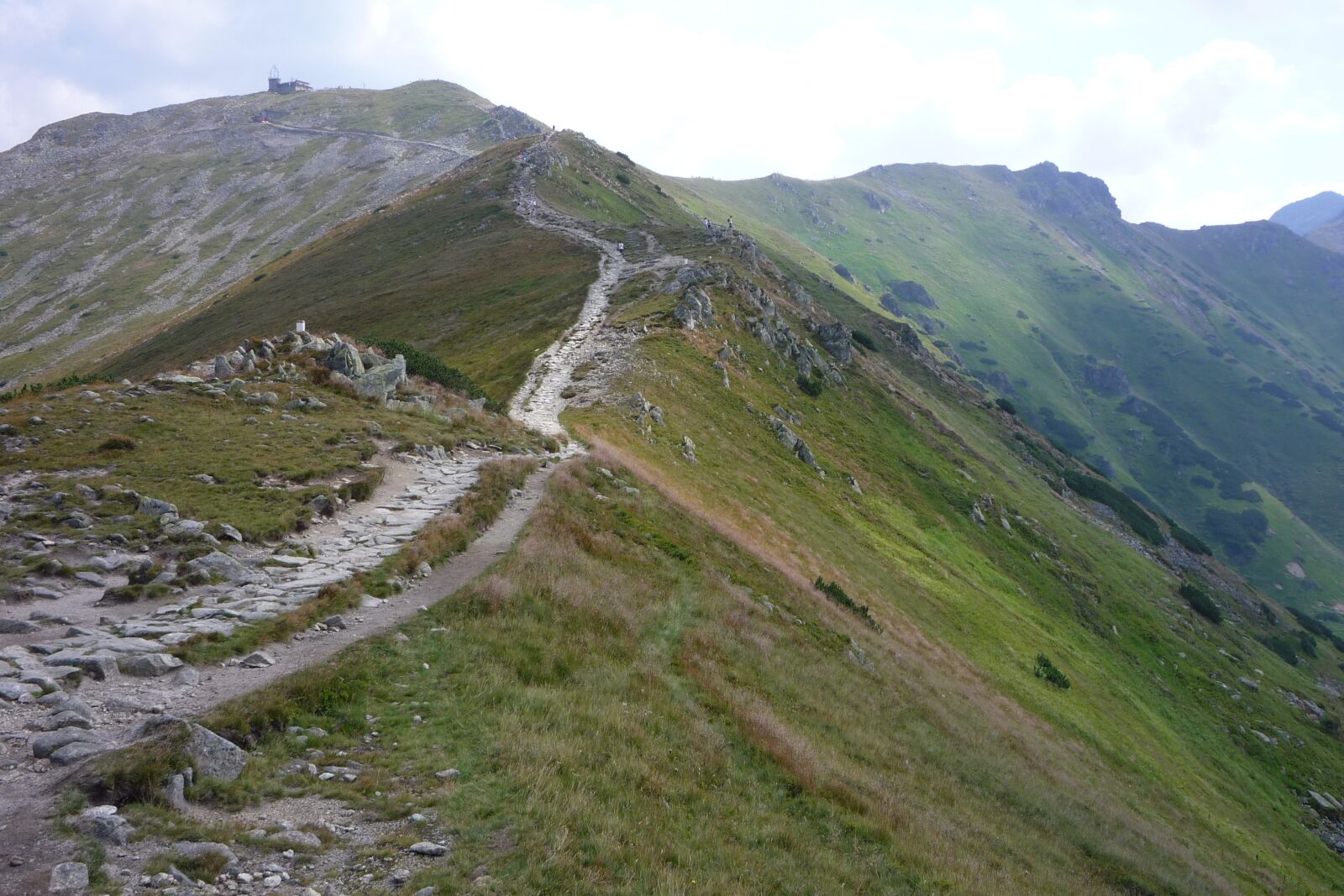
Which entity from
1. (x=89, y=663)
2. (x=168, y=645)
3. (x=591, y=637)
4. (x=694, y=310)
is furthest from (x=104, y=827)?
(x=694, y=310)

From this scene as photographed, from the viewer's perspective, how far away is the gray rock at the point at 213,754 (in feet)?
27.6

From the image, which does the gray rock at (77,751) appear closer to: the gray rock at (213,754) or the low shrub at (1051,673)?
the gray rock at (213,754)

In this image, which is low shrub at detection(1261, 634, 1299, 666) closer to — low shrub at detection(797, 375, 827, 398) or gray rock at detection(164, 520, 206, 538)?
low shrub at detection(797, 375, 827, 398)

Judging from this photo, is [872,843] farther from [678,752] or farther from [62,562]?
[62,562]

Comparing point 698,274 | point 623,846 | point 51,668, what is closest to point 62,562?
point 51,668

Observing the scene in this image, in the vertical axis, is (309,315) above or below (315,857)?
above

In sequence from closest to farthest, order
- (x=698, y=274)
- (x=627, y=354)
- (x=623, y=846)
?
(x=623, y=846) < (x=627, y=354) < (x=698, y=274)

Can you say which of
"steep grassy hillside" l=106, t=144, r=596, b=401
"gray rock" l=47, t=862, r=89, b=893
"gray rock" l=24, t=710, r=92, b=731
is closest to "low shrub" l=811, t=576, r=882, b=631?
"steep grassy hillside" l=106, t=144, r=596, b=401

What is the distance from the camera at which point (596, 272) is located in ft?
233

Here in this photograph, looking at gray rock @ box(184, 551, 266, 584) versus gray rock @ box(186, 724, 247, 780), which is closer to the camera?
gray rock @ box(186, 724, 247, 780)

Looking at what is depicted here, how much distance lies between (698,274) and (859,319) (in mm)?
50829

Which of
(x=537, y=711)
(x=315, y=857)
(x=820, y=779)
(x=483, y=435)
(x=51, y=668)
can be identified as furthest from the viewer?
(x=483, y=435)

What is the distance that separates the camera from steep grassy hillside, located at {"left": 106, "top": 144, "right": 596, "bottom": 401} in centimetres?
5769

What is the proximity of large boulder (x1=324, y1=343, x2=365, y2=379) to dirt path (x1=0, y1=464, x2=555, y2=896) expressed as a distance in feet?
48.7
